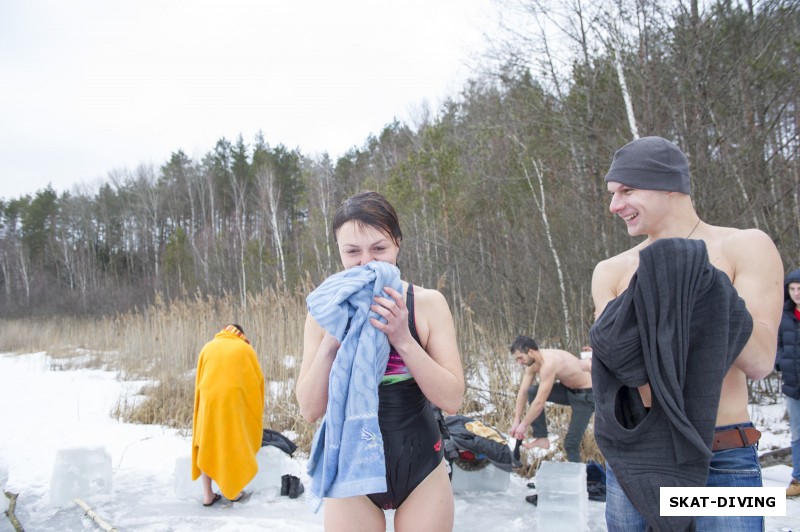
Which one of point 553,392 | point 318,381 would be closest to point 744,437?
point 318,381

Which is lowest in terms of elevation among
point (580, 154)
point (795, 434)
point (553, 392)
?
point (795, 434)

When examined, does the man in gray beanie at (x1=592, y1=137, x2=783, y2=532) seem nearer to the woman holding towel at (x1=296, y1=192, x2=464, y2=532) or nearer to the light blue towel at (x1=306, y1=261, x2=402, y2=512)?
the woman holding towel at (x1=296, y1=192, x2=464, y2=532)

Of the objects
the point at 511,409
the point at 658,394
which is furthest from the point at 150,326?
the point at 658,394

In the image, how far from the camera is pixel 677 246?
4.14 ft

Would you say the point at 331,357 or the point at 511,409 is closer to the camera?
the point at 331,357

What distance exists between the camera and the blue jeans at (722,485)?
1302 mm

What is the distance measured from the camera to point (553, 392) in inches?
208

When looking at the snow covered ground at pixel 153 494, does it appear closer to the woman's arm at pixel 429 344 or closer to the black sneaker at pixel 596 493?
the black sneaker at pixel 596 493

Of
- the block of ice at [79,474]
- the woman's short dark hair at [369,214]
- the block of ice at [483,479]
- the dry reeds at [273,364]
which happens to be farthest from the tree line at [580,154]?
the woman's short dark hair at [369,214]

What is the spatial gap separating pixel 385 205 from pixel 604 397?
829 millimetres

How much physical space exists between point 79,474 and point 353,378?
4.34 metres

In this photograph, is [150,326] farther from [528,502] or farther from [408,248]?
[528,502]

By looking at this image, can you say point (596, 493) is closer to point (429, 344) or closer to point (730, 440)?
point (730, 440)

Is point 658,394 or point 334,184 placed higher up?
point 334,184
